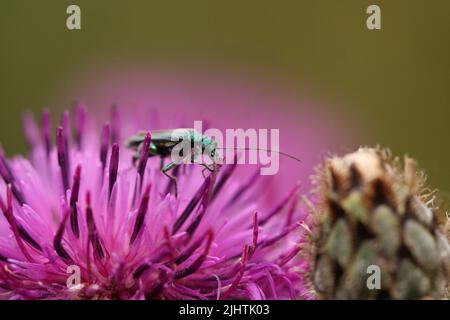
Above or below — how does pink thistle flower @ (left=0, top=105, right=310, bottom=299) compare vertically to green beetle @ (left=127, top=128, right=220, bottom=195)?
below

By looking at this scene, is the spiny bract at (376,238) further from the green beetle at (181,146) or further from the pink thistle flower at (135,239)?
the green beetle at (181,146)

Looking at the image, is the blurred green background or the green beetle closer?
the green beetle

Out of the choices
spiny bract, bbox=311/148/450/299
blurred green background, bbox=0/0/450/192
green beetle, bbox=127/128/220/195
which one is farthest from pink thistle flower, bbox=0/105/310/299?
blurred green background, bbox=0/0/450/192

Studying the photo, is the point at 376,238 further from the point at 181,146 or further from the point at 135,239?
the point at 181,146

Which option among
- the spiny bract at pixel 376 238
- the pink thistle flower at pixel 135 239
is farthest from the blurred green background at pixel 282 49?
the spiny bract at pixel 376 238

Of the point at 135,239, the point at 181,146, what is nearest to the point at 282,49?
the point at 181,146

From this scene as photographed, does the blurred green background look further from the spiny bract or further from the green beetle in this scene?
the spiny bract
